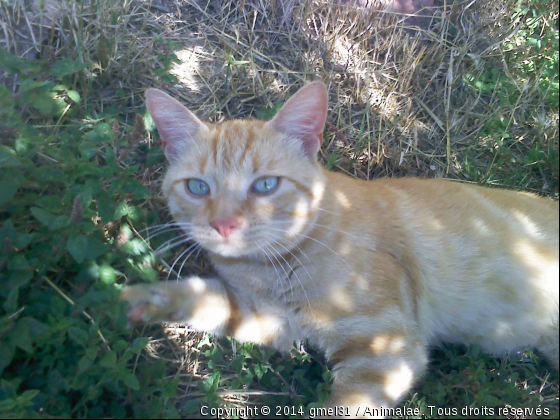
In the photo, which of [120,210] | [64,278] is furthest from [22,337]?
[120,210]

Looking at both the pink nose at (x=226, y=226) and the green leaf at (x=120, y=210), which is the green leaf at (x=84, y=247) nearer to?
the green leaf at (x=120, y=210)

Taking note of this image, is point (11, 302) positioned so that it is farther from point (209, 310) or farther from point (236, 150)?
point (236, 150)

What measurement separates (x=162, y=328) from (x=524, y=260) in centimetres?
207

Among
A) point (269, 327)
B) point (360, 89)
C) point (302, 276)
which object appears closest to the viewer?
point (302, 276)

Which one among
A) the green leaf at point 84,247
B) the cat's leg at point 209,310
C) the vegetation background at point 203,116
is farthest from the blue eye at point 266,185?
the green leaf at point 84,247

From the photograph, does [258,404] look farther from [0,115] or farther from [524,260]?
[0,115]

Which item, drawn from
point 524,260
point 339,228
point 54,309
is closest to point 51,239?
point 54,309

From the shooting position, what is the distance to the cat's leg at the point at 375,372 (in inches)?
91.1

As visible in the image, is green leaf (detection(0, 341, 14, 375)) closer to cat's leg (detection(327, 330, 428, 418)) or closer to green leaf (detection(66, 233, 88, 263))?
green leaf (detection(66, 233, 88, 263))

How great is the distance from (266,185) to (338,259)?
0.54 m

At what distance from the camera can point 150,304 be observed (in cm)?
239

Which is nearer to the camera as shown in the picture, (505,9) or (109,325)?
(109,325)

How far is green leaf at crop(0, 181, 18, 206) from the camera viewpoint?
2.16 meters

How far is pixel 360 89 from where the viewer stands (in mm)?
3814
